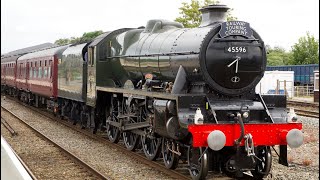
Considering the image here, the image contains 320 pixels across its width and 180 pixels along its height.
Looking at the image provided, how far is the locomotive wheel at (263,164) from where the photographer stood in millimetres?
8117

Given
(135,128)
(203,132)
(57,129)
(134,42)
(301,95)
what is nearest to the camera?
(203,132)

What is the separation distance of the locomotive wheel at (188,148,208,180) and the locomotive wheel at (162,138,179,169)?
18.9 inches

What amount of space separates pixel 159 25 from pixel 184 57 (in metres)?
Answer: 2.51

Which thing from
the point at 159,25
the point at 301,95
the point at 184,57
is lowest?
the point at 301,95

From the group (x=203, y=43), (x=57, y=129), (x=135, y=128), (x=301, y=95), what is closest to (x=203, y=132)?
(x=203, y=43)

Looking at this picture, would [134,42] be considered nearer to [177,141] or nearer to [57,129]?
[177,141]

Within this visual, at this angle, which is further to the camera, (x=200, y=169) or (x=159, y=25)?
(x=159, y=25)

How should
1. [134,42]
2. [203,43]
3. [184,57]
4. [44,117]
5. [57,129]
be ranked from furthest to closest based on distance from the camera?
[44,117] < [57,129] < [134,42] < [184,57] < [203,43]

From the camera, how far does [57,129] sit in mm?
16266

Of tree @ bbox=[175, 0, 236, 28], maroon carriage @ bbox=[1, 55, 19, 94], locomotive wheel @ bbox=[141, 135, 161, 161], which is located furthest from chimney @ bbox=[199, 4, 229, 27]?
maroon carriage @ bbox=[1, 55, 19, 94]

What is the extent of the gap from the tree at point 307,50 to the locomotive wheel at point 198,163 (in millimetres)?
51442

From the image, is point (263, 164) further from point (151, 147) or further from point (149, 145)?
point (149, 145)

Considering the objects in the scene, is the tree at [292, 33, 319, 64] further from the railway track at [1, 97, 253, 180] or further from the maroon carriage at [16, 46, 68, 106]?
the railway track at [1, 97, 253, 180]

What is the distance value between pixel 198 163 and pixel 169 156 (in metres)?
1.36
